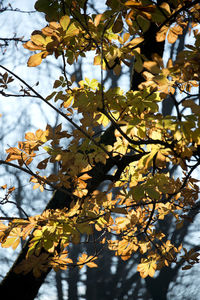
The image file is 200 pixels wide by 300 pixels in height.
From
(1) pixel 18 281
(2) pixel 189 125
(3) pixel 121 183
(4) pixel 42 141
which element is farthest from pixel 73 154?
(1) pixel 18 281

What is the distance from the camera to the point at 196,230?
488 cm

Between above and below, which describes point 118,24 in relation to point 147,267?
above

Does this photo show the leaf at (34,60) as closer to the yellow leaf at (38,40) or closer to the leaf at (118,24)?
the yellow leaf at (38,40)

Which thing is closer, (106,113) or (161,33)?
(106,113)

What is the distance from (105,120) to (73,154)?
0.26 metres

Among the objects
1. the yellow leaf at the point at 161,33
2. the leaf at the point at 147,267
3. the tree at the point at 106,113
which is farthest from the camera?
the leaf at the point at 147,267

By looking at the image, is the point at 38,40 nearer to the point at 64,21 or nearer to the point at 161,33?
the point at 64,21

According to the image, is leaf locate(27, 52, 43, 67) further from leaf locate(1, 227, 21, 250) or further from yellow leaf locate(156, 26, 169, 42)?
leaf locate(1, 227, 21, 250)

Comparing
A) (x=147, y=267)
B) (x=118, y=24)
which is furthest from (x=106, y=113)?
(x=147, y=267)

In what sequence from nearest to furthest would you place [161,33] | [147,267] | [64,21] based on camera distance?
[64,21] < [161,33] < [147,267]

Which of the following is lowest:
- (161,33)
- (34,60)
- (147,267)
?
(147,267)

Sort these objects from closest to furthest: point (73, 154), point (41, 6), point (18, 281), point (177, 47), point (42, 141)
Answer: point (41, 6), point (73, 154), point (42, 141), point (18, 281), point (177, 47)

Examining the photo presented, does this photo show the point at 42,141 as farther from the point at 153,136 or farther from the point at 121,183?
the point at 121,183

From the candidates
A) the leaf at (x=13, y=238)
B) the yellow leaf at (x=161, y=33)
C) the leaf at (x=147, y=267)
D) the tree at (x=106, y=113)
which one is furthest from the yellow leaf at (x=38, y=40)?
the leaf at (x=147, y=267)
